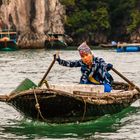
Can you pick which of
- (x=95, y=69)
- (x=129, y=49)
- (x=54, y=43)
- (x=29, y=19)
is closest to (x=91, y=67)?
(x=95, y=69)

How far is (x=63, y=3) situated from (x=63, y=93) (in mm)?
80538

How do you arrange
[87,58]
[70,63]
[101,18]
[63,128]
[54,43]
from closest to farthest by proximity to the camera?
[63,128], [87,58], [70,63], [54,43], [101,18]

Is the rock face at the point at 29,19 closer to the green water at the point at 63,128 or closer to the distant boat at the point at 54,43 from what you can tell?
the distant boat at the point at 54,43

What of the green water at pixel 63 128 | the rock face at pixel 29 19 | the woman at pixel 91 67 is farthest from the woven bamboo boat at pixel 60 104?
the rock face at pixel 29 19

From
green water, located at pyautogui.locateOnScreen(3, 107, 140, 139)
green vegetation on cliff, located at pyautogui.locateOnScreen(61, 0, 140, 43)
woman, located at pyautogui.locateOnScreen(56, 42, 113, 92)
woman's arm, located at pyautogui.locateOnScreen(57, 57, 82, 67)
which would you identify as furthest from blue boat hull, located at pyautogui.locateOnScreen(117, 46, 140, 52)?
green water, located at pyautogui.locateOnScreen(3, 107, 140, 139)

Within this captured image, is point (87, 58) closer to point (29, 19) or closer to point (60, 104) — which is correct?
point (60, 104)

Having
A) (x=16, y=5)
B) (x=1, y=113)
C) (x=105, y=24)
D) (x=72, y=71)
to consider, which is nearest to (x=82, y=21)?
(x=105, y=24)

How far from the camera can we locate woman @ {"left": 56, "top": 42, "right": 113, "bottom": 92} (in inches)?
726

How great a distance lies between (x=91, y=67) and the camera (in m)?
18.6

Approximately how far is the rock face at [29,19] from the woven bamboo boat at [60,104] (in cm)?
6699

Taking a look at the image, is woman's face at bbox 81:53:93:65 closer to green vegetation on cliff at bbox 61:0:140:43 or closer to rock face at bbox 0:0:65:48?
rock face at bbox 0:0:65:48

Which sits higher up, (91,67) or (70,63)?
(70,63)

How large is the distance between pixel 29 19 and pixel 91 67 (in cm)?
7056

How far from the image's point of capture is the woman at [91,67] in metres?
18.4
